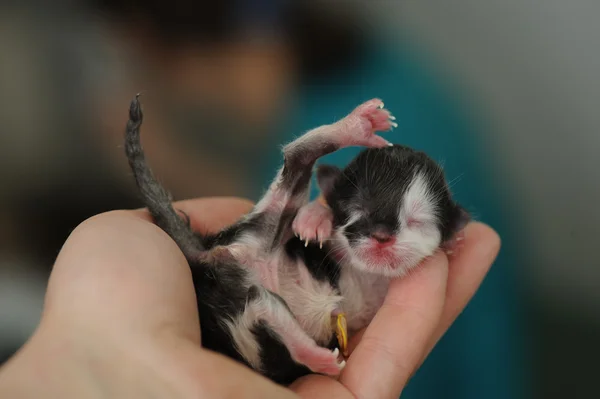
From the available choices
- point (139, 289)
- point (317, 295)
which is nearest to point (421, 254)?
point (317, 295)

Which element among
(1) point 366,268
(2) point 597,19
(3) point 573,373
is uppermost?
(2) point 597,19

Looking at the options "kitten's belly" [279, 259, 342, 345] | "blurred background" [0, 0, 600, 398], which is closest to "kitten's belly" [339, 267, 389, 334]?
"kitten's belly" [279, 259, 342, 345]

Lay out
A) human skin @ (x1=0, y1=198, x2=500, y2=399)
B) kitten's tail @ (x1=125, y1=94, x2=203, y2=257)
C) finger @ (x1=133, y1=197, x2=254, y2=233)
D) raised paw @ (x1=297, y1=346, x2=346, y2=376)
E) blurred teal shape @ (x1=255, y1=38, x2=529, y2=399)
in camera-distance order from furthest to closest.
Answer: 1. blurred teal shape @ (x1=255, y1=38, x2=529, y2=399)
2. finger @ (x1=133, y1=197, x2=254, y2=233)
3. kitten's tail @ (x1=125, y1=94, x2=203, y2=257)
4. raised paw @ (x1=297, y1=346, x2=346, y2=376)
5. human skin @ (x1=0, y1=198, x2=500, y2=399)

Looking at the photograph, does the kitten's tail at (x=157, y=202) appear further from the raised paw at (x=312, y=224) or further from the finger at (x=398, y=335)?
the finger at (x=398, y=335)

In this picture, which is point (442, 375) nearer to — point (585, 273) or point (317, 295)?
point (585, 273)

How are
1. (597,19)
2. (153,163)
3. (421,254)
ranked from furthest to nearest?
(153,163)
(597,19)
(421,254)

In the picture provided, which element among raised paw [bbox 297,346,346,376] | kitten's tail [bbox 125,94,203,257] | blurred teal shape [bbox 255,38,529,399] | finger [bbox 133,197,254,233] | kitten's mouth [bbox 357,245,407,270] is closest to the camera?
raised paw [bbox 297,346,346,376]

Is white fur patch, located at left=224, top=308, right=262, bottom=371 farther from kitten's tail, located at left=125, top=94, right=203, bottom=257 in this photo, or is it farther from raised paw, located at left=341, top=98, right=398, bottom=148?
raised paw, located at left=341, top=98, right=398, bottom=148
